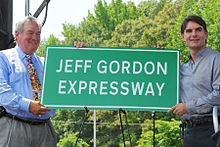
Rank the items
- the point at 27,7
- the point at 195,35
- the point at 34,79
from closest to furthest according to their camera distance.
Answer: the point at 195,35, the point at 34,79, the point at 27,7

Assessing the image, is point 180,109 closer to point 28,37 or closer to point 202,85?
point 202,85

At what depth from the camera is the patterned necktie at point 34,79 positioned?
122 inches

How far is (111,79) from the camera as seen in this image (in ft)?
10.5

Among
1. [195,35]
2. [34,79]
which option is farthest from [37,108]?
[195,35]

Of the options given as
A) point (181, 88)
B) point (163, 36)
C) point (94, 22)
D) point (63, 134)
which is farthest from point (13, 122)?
point (94, 22)

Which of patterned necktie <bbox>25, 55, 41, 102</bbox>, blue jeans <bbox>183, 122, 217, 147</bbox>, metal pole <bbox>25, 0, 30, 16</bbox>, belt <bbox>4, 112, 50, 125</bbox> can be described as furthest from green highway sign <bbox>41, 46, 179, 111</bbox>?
metal pole <bbox>25, 0, 30, 16</bbox>

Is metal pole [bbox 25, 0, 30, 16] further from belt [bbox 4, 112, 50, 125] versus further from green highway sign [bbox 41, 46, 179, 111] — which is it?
belt [bbox 4, 112, 50, 125]

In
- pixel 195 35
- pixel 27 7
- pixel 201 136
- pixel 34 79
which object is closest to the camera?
pixel 201 136

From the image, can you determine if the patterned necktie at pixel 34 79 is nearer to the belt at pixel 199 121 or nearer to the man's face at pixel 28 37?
the man's face at pixel 28 37

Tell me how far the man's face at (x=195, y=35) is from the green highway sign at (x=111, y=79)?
10.2 inches

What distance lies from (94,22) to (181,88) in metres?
29.6

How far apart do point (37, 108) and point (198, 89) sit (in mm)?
1476

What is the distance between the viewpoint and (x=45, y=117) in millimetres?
3084

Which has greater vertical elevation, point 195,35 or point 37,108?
point 195,35
